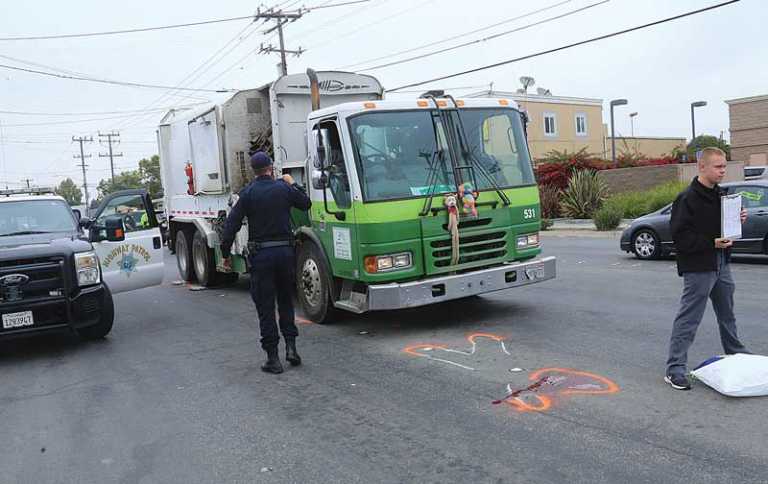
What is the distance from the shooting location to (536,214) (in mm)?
8273

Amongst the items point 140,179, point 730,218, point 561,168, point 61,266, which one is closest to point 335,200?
point 61,266

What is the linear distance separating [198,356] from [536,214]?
4214 mm

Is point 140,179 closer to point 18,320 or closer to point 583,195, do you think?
point 583,195

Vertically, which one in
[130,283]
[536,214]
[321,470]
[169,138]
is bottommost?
[321,470]

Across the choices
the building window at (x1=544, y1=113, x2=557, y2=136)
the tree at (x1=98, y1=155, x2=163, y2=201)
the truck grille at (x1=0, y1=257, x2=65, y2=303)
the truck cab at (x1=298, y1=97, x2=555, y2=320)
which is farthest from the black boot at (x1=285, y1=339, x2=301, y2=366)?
the tree at (x1=98, y1=155, x2=163, y2=201)

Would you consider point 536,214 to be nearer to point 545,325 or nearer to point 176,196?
point 545,325

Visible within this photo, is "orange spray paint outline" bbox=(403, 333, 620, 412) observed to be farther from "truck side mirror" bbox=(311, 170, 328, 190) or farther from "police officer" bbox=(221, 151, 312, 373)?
"truck side mirror" bbox=(311, 170, 328, 190)

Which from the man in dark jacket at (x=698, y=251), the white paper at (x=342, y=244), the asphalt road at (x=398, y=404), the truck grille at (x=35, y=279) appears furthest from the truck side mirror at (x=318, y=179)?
the man in dark jacket at (x=698, y=251)

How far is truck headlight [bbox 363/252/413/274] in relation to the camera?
7.29 m

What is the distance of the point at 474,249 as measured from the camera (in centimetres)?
773

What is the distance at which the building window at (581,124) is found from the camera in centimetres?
4589

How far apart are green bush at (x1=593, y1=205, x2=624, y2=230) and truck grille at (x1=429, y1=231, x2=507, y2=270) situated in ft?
45.6

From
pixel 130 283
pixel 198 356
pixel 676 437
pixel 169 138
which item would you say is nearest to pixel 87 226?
pixel 130 283

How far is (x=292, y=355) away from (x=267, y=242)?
1124 millimetres
